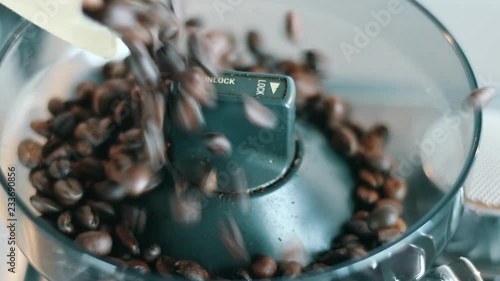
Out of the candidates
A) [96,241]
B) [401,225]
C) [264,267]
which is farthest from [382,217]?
[96,241]

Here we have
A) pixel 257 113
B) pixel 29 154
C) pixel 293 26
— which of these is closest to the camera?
pixel 257 113

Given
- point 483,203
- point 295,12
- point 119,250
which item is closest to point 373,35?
point 295,12

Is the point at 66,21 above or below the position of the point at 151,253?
above

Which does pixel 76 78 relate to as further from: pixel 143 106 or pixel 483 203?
pixel 483 203

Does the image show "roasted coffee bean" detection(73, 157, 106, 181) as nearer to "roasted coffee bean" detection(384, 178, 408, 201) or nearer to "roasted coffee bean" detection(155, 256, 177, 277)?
"roasted coffee bean" detection(155, 256, 177, 277)

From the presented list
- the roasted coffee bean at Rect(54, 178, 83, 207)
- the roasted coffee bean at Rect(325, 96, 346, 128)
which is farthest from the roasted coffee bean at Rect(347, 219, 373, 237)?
the roasted coffee bean at Rect(54, 178, 83, 207)

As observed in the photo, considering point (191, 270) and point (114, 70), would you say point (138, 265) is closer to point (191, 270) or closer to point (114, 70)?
point (191, 270)
